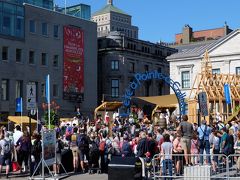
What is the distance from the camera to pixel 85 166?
2225 centimetres

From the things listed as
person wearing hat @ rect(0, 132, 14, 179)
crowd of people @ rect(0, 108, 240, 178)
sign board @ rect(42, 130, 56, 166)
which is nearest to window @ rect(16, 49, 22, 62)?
crowd of people @ rect(0, 108, 240, 178)

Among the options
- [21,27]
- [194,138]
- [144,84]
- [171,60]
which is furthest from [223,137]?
[144,84]

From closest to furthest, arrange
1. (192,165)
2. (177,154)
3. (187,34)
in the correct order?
(192,165)
(177,154)
(187,34)

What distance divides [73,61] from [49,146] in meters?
46.4

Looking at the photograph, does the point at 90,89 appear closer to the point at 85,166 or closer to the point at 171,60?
the point at 171,60

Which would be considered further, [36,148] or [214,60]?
[214,60]

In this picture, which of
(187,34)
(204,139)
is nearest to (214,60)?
(204,139)

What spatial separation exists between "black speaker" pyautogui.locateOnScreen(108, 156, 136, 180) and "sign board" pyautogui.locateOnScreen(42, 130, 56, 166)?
3.59m

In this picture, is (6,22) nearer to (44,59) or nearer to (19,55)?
(19,55)

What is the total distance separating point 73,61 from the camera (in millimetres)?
65188

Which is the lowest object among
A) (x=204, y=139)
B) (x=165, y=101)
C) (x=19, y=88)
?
(x=204, y=139)

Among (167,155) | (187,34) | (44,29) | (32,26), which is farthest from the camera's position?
(187,34)

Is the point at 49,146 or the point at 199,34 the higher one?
the point at 199,34

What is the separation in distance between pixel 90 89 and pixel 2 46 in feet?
50.6
